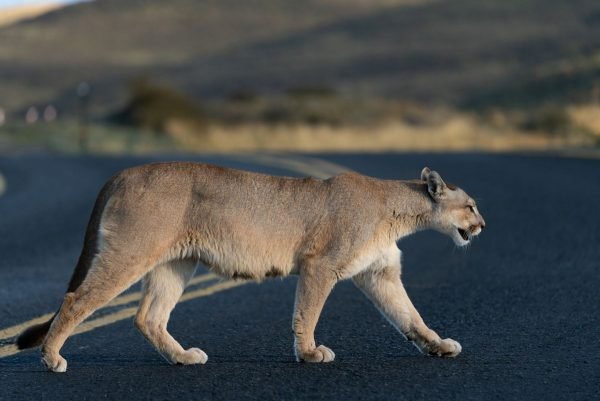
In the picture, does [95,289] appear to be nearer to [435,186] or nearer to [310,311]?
[310,311]

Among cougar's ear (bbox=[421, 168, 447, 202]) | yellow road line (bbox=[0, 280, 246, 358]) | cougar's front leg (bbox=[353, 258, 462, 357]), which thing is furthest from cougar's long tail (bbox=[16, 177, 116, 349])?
cougar's ear (bbox=[421, 168, 447, 202])

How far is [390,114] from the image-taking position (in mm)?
54312

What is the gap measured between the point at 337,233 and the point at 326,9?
4662 inches

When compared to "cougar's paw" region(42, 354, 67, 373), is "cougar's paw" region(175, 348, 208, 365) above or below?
above

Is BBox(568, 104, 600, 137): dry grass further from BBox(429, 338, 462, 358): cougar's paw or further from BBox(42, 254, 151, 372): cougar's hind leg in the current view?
BBox(42, 254, 151, 372): cougar's hind leg

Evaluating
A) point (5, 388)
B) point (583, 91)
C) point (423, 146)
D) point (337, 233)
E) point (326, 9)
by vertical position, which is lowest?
point (5, 388)

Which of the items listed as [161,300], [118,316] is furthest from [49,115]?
[161,300]

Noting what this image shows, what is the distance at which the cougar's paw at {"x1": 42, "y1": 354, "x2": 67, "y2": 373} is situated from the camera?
7211 mm

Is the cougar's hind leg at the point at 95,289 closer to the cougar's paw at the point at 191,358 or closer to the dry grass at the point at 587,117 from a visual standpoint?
the cougar's paw at the point at 191,358

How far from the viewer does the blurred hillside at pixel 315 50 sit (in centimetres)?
7306

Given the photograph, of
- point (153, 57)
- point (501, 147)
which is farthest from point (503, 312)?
point (153, 57)

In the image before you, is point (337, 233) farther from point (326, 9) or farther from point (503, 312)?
point (326, 9)

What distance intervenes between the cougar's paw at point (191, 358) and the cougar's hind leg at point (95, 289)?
560 mm

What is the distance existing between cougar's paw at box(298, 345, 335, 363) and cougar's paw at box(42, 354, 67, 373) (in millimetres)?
1352
